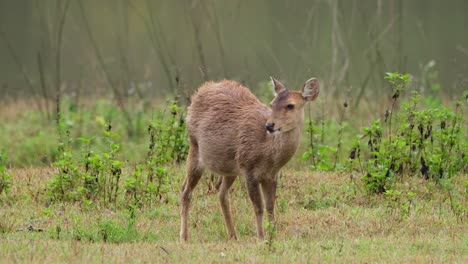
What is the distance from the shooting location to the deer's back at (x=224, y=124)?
327 inches

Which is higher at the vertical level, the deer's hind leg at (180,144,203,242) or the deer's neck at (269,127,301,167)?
the deer's neck at (269,127,301,167)

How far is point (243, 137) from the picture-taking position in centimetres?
825

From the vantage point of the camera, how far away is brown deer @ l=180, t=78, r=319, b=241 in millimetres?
8016

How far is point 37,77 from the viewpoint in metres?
24.8

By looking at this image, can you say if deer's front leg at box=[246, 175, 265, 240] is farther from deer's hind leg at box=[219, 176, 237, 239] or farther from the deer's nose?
the deer's nose

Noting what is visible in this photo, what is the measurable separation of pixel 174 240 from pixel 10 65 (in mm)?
19917

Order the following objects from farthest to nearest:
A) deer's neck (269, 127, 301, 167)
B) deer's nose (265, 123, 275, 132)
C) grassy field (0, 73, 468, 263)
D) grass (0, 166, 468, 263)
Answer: deer's neck (269, 127, 301, 167) < deer's nose (265, 123, 275, 132) < grassy field (0, 73, 468, 263) < grass (0, 166, 468, 263)

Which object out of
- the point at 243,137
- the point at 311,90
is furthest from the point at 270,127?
the point at 311,90

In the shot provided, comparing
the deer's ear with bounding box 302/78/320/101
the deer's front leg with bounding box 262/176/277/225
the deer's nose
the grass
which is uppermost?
the deer's ear with bounding box 302/78/320/101

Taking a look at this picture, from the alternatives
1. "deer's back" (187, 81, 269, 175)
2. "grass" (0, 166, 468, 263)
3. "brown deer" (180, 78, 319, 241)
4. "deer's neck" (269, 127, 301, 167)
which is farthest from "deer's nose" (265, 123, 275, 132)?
"grass" (0, 166, 468, 263)

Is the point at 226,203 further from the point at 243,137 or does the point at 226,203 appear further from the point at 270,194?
the point at 243,137

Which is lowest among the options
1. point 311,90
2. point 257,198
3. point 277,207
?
point 277,207

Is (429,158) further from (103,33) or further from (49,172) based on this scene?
(103,33)

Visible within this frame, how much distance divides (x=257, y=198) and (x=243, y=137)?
0.59m
